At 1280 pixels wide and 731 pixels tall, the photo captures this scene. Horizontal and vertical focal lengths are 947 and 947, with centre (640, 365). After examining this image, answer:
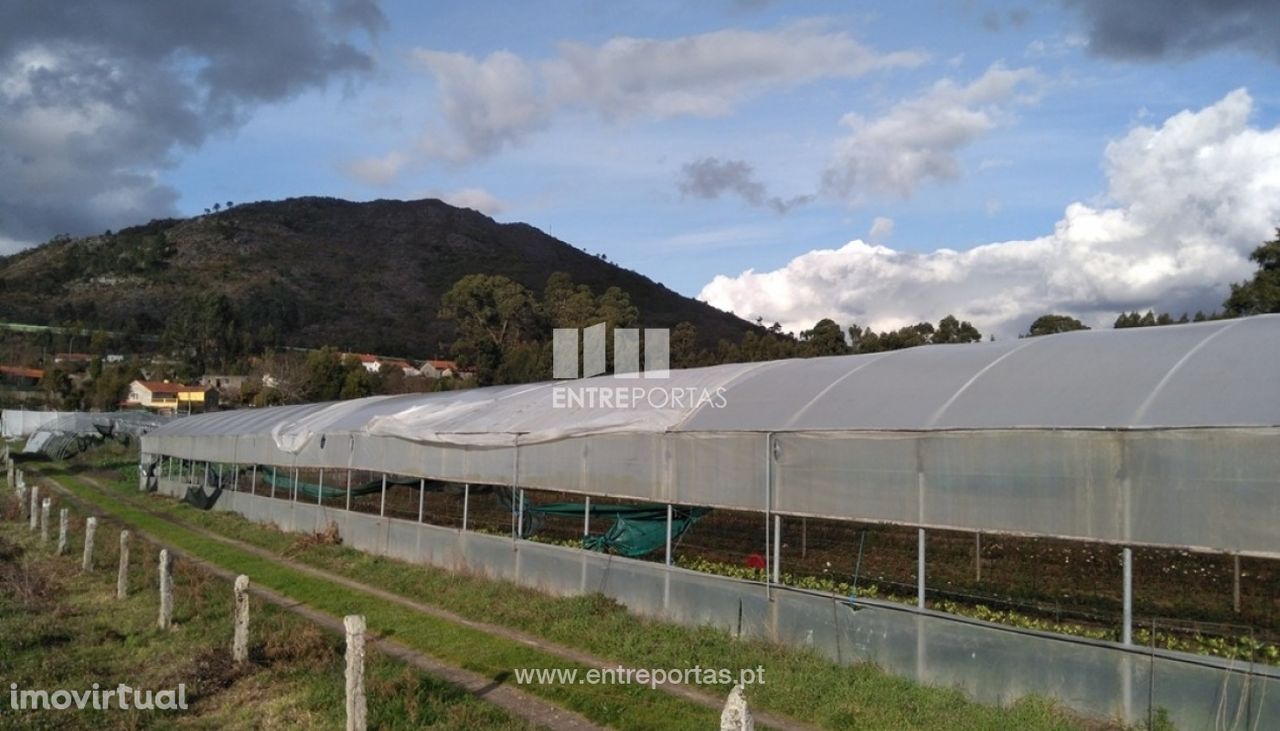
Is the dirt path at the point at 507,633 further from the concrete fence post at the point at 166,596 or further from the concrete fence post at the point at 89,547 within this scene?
the concrete fence post at the point at 89,547

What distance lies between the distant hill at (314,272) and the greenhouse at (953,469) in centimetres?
9014

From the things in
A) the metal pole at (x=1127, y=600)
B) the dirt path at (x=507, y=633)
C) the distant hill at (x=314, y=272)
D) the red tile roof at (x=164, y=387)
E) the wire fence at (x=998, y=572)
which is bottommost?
the dirt path at (x=507, y=633)

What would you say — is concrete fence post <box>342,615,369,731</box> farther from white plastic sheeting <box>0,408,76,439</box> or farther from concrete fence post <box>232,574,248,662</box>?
white plastic sheeting <box>0,408,76,439</box>

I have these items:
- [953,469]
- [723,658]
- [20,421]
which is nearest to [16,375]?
[20,421]

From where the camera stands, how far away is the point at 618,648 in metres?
10.4

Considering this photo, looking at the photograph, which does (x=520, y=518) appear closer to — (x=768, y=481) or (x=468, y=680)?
(x=468, y=680)

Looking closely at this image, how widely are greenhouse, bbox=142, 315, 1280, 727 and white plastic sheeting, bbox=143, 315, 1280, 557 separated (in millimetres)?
19

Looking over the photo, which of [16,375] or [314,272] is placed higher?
[314,272]

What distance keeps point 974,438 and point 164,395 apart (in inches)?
3365

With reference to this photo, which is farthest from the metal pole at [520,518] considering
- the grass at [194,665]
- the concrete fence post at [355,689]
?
the concrete fence post at [355,689]

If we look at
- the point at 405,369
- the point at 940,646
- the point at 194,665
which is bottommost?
the point at 194,665

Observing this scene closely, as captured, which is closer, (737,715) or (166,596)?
(737,715)

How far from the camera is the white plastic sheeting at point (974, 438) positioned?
697 cm

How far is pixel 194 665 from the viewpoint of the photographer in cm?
966
